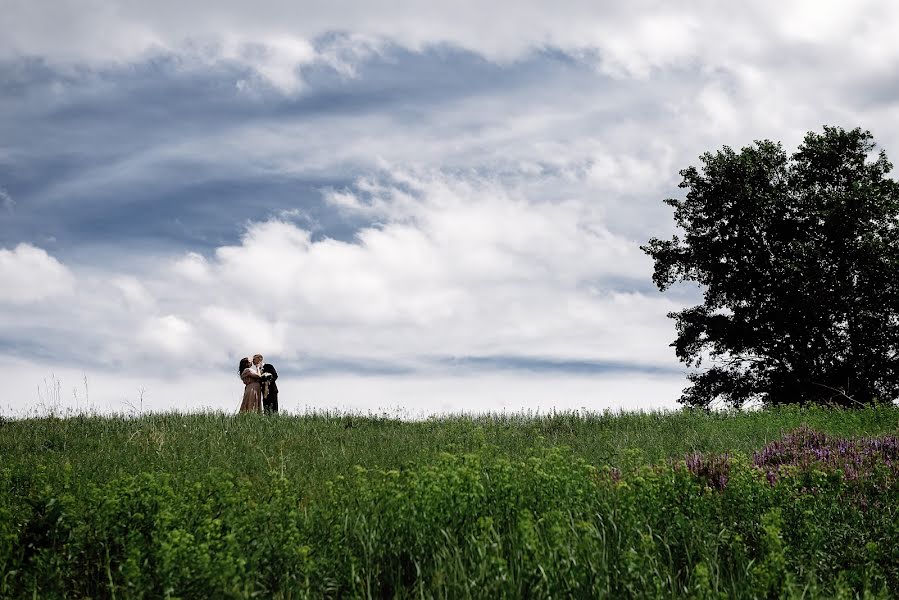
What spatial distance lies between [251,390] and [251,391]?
0.03m

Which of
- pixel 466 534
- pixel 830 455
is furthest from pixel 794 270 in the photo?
pixel 466 534

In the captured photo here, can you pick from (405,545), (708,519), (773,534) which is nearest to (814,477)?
(708,519)

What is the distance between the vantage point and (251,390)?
19688 mm

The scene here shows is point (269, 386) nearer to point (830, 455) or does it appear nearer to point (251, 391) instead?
point (251, 391)

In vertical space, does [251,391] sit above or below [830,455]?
above

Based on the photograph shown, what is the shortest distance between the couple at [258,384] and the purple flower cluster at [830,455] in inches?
Answer: 502

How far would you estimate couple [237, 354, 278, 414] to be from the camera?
19578mm

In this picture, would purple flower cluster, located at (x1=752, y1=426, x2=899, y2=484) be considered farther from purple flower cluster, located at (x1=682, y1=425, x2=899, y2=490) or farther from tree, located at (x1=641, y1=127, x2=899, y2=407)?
tree, located at (x1=641, y1=127, x2=899, y2=407)

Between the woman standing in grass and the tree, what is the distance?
1475 cm

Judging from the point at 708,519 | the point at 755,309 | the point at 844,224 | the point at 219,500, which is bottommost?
the point at 708,519

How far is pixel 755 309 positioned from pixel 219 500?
74.9ft

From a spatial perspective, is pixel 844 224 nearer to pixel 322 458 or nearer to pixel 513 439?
pixel 513 439

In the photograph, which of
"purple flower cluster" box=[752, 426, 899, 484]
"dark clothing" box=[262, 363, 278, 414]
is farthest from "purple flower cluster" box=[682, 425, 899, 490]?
"dark clothing" box=[262, 363, 278, 414]

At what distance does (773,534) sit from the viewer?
453 cm
